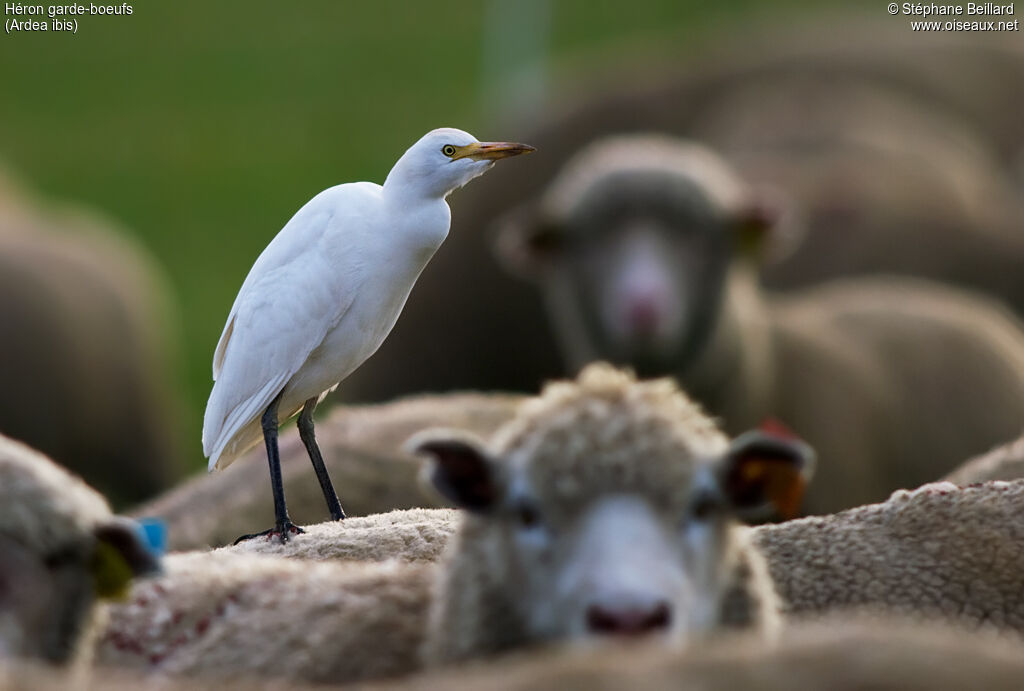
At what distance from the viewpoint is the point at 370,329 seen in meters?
3.71

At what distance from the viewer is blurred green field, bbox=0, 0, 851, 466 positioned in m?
21.4

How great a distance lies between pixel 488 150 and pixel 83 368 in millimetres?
9204

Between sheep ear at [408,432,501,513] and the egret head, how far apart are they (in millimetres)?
581

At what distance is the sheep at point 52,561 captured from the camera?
2.88 m

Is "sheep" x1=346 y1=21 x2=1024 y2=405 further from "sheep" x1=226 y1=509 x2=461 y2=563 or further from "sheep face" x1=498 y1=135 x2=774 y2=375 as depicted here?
"sheep" x1=226 y1=509 x2=461 y2=563

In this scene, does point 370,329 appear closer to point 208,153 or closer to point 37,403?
point 37,403

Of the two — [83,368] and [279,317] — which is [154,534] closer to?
[279,317]

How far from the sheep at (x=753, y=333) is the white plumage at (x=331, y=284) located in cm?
420

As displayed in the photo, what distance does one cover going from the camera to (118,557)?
2949 millimetres

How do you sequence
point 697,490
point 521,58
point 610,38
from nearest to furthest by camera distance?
point 697,490
point 521,58
point 610,38

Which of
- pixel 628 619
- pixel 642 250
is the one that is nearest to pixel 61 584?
pixel 628 619

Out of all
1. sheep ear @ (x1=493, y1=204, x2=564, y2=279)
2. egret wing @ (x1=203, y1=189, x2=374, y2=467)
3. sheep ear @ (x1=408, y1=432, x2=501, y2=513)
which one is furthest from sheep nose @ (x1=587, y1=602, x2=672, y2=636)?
sheep ear @ (x1=493, y1=204, x2=564, y2=279)

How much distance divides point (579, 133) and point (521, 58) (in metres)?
9.26

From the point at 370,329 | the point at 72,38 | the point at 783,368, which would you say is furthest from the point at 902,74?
the point at 72,38
